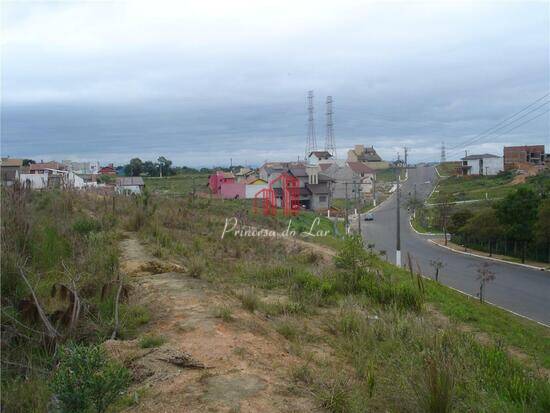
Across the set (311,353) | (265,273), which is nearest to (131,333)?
(311,353)

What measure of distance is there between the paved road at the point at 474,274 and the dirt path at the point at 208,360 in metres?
13.2

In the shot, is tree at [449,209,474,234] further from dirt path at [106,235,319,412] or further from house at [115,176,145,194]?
dirt path at [106,235,319,412]

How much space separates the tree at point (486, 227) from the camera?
3319 centimetres

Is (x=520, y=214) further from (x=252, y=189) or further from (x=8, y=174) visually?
(x=8, y=174)

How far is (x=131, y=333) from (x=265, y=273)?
534 centimetres

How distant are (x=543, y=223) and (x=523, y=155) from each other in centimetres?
4968

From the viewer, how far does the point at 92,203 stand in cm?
1516

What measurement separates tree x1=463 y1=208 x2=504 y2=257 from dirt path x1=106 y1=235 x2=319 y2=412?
29810 millimetres

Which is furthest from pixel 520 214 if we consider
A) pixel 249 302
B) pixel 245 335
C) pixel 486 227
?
pixel 245 335

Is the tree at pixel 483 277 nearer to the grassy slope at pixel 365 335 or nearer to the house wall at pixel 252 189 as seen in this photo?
the grassy slope at pixel 365 335

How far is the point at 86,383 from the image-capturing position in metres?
3.29

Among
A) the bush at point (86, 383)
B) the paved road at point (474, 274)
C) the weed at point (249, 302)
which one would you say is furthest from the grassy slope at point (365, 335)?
the paved road at point (474, 274)

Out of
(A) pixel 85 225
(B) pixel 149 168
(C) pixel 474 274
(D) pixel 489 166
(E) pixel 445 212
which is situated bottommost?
(C) pixel 474 274

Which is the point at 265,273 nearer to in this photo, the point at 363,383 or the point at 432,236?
the point at 363,383
